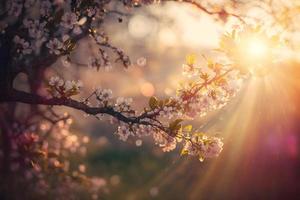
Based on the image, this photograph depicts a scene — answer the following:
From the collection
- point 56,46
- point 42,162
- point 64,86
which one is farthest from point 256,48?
point 42,162

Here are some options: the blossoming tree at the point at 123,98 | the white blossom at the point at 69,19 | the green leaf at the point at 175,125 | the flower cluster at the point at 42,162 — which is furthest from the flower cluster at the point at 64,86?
the flower cluster at the point at 42,162

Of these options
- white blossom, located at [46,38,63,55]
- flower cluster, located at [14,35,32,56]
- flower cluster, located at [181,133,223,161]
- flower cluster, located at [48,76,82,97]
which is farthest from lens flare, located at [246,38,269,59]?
flower cluster, located at [14,35,32,56]

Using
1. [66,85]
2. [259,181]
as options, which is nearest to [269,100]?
[259,181]

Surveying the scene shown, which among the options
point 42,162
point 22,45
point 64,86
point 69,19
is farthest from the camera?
point 42,162

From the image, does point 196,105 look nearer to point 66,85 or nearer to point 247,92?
point 66,85

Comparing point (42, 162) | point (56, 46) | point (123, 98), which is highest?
point (42, 162)

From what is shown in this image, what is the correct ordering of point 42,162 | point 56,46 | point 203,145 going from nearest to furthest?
point 203,145 < point 56,46 < point 42,162

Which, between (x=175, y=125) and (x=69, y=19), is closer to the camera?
(x=175, y=125)

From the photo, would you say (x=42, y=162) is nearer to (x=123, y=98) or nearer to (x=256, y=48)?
(x=123, y=98)
